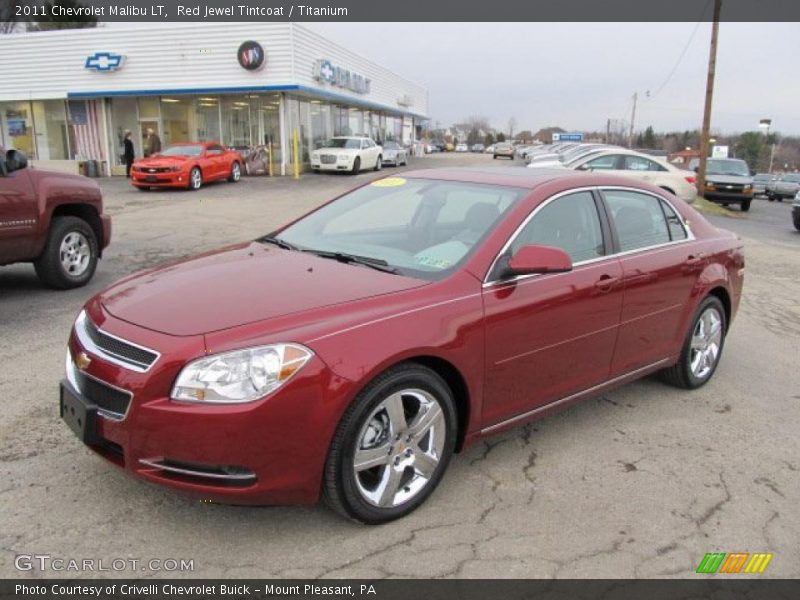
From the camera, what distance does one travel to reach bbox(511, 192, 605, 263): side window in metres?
3.71

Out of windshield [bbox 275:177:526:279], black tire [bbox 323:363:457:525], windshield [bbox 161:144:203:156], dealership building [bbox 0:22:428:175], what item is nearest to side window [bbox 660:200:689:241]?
windshield [bbox 275:177:526:279]

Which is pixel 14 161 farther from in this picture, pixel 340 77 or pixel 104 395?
pixel 340 77

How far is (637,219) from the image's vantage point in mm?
4445

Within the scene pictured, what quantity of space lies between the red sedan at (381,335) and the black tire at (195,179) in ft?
57.0

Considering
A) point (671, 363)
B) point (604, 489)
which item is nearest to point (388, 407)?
point (604, 489)

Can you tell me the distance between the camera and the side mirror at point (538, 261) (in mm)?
3334

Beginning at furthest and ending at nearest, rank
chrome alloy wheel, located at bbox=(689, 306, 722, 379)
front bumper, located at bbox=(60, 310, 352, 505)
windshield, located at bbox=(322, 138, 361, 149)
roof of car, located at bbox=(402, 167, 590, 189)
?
windshield, located at bbox=(322, 138, 361, 149) → chrome alloy wheel, located at bbox=(689, 306, 722, 379) → roof of car, located at bbox=(402, 167, 590, 189) → front bumper, located at bbox=(60, 310, 352, 505)

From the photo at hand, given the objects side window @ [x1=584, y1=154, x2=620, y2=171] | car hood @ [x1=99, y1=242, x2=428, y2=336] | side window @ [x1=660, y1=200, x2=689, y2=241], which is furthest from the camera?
side window @ [x1=584, y1=154, x2=620, y2=171]

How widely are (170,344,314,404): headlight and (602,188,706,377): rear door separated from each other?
2332mm

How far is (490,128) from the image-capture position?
14150 cm

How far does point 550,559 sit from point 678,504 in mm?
916

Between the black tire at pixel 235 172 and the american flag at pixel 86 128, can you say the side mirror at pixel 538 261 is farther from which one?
the american flag at pixel 86 128

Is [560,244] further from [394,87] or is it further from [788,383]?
[394,87]

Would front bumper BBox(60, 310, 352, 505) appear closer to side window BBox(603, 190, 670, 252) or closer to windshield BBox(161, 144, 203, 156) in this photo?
side window BBox(603, 190, 670, 252)
